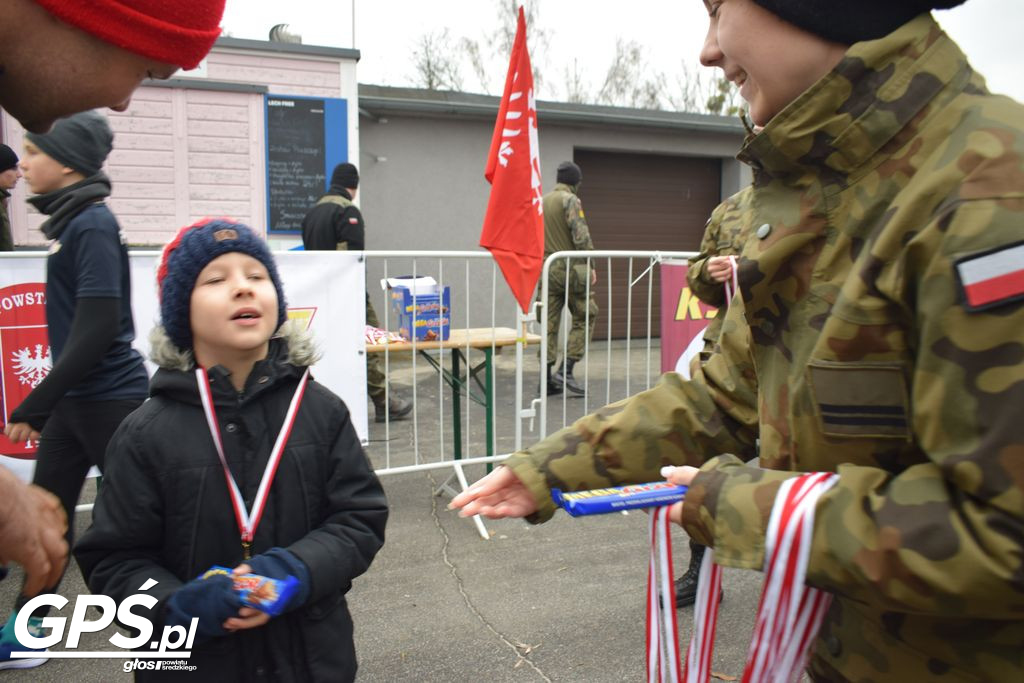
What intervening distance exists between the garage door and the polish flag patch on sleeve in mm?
11781

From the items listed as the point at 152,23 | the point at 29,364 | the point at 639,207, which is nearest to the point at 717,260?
the point at 152,23

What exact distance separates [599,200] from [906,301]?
479 inches

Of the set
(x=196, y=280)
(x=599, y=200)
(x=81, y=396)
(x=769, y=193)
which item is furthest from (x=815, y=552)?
(x=599, y=200)

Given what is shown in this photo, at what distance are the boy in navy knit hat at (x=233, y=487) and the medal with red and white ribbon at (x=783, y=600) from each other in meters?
0.94

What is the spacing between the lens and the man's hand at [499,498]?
155 cm

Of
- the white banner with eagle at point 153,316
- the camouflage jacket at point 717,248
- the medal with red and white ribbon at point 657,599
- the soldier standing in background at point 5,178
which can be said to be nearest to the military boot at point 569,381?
the white banner with eagle at point 153,316

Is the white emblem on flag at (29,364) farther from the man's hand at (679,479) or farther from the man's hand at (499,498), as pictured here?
the man's hand at (679,479)

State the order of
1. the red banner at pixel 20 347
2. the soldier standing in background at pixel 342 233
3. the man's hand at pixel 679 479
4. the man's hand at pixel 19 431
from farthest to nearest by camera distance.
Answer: the soldier standing in background at pixel 342 233
the red banner at pixel 20 347
the man's hand at pixel 19 431
the man's hand at pixel 679 479

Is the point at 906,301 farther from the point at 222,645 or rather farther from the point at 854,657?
the point at 222,645

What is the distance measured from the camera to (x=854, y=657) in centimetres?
130

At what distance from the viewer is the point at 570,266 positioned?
8.27 m

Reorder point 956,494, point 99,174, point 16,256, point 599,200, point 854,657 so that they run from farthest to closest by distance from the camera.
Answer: point 599,200 → point 16,256 → point 99,174 → point 854,657 → point 956,494

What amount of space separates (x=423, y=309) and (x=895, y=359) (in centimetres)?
418

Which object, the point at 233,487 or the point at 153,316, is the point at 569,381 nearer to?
the point at 153,316
